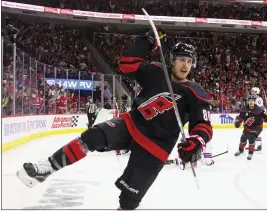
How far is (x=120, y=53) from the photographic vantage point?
2008 centimetres

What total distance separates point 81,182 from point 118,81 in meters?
9.42

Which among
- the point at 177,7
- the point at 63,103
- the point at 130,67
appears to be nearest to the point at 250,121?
the point at 130,67

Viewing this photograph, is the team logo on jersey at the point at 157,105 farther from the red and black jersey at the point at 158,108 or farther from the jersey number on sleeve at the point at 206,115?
the jersey number on sleeve at the point at 206,115

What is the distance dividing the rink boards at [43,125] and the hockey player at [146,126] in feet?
15.8

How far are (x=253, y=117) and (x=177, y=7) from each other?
1580 cm

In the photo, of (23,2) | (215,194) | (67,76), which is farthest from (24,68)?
(23,2)

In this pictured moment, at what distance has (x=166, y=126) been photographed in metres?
2.61

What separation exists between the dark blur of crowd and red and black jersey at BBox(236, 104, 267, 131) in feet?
15.2

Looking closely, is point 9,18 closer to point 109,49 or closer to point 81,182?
point 109,49

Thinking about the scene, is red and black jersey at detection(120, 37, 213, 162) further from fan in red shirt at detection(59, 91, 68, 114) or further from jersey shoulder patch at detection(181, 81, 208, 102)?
fan in red shirt at detection(59, 91, 68, 114)

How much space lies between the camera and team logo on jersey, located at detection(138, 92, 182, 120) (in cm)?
259

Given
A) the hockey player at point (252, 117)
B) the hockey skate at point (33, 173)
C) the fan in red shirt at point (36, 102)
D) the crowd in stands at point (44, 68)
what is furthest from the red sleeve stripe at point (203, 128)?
the fan in red shirt at point (36, 102)

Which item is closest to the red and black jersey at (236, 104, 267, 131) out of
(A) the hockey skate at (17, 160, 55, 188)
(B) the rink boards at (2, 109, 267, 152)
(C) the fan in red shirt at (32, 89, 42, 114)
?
(B) the rink boards at (2, 109, 267, 152)

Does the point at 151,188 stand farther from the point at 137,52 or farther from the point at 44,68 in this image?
the point at 44,68
